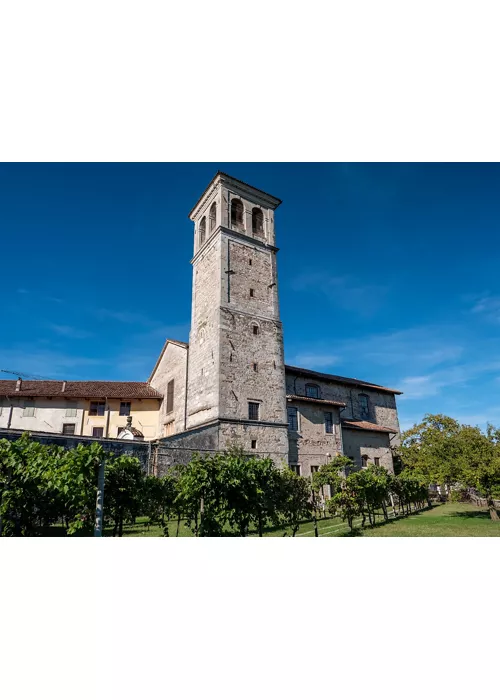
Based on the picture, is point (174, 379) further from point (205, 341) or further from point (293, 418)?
point (293, 418)

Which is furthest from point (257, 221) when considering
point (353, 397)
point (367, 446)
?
point (367, 446)

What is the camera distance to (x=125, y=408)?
87.5 ft

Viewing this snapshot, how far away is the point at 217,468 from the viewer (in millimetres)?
8102

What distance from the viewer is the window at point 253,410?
20.6 metres

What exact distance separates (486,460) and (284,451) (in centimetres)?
954

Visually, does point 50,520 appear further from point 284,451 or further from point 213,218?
point 213,218

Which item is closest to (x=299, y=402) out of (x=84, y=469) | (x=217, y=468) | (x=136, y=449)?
(x=136, y=449)

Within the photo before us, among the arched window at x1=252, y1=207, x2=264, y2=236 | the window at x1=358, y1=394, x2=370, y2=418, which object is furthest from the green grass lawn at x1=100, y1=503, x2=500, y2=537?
the arched window at x1=252, y1=207, x2=264, y2=236

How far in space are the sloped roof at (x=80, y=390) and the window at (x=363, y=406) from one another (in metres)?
14.8

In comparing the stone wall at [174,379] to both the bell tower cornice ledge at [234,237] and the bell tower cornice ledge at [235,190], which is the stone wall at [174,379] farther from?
the bell tower cornice ledge at [235,190]

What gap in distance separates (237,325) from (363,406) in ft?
45.3

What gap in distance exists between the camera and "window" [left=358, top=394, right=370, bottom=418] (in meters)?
29.8

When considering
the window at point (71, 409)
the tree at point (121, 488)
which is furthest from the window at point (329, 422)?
the tree at point (121, 488)

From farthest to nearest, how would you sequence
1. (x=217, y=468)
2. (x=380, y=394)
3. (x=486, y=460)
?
(x=380, y=394), (x=486, y=460), (x=217, y=468)
